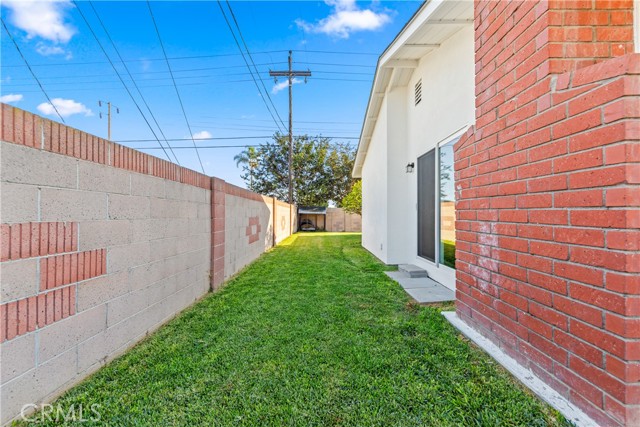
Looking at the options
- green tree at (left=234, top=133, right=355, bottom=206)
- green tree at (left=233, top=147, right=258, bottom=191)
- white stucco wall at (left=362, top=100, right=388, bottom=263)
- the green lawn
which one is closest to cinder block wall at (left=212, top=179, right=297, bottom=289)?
the green lawn

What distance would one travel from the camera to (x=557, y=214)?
6.04 feet

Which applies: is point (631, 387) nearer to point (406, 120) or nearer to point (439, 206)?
point (439, 206)

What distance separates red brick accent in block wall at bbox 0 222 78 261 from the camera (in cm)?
166

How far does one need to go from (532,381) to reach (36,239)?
140 inches

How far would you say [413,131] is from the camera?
659cm

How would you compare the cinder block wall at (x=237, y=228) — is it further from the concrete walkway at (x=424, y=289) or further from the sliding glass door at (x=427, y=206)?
the sliding glass door at (x=427, y=206)

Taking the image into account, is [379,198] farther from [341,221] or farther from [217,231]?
[341,221]

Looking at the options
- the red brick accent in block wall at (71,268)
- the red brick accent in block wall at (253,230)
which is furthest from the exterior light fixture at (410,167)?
the red brick accent in block wall at (71,268)

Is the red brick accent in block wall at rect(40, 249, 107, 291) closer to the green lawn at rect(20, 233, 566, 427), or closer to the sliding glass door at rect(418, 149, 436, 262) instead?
the green lawn at rect(20, 233, 566, 427)

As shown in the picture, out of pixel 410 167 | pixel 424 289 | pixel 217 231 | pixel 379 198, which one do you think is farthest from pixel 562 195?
pixel 379 198

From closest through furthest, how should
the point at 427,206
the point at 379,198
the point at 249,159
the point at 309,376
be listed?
the point at 309,376
the point at 427,206
the point at 379,198
the point at 249,159

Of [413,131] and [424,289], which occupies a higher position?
[413,131]

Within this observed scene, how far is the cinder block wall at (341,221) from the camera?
23.3m

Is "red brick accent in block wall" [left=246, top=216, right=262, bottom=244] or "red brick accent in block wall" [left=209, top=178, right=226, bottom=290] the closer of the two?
"red brick accent in block wall" [left=209, top=178, right=226, bottom=290]
